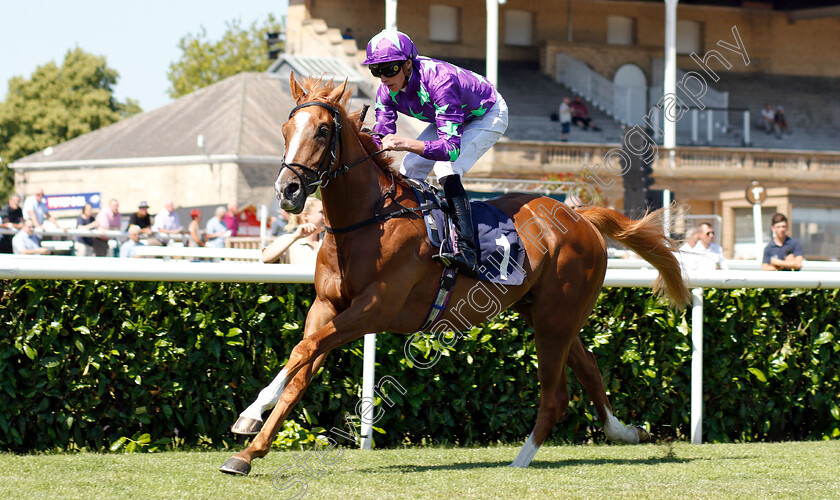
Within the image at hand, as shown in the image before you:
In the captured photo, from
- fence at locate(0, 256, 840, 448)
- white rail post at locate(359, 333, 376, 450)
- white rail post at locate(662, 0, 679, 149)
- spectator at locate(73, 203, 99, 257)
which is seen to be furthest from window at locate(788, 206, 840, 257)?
white rail post at locate(359, 333, 376, 450)

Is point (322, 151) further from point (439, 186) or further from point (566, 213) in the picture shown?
point (566, 213)

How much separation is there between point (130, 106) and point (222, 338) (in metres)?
46.5

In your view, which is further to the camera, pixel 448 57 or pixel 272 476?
pixel 448 57

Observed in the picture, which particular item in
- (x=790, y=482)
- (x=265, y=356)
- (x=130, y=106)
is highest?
(x=130, y=106)

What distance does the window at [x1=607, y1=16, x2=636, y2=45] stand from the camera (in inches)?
1371

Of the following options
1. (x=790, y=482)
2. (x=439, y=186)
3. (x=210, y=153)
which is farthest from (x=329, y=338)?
(x=210, y=153)

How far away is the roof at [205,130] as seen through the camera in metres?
26.6

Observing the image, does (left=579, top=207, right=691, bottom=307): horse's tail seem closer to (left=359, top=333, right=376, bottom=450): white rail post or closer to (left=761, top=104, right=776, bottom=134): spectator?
(left=359, top=333, right=376, bottom=450): white rail post

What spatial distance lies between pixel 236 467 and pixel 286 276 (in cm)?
146

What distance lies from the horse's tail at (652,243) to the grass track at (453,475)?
0.95 meters

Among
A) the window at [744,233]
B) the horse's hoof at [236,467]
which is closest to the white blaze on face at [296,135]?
the horse's hoof at [236,467]

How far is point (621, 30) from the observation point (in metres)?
34.9

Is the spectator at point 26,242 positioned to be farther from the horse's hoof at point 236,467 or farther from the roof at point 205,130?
the roof at point 205,130

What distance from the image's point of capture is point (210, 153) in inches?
1033
